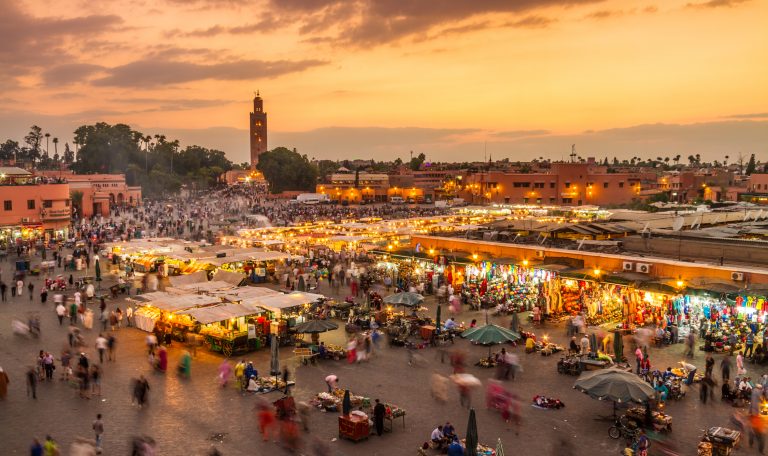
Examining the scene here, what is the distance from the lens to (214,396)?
13.8m

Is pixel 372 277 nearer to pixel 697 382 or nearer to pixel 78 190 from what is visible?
pixel 697 382

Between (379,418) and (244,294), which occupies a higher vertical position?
(244,294)

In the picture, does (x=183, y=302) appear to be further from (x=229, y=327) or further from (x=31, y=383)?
(x=31, y=383)

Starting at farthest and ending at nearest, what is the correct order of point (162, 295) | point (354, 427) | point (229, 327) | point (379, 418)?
point (162, 295), point (229, 327), point (379, 418), point (354, 427)

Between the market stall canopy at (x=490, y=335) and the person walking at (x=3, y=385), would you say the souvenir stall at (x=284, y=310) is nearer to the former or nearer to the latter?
the market stall canopy at (x=490, y=335)

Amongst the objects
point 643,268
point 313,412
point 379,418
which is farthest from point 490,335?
point 643,268

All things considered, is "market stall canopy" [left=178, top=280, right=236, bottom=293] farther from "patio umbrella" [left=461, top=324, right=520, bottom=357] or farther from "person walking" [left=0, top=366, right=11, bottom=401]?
"patio umbrella" [left=461, top=324, right=520, bottom=357]

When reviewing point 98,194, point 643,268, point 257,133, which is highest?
point 257,133

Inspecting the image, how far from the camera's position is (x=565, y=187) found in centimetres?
7612

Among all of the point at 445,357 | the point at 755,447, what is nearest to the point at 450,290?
the point at 445,357

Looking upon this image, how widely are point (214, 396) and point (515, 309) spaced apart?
38.9ft

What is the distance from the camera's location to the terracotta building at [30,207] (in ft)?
139

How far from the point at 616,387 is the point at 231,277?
17.1 metres

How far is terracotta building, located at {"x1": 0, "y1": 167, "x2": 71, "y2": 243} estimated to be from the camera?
42469 millimetres
